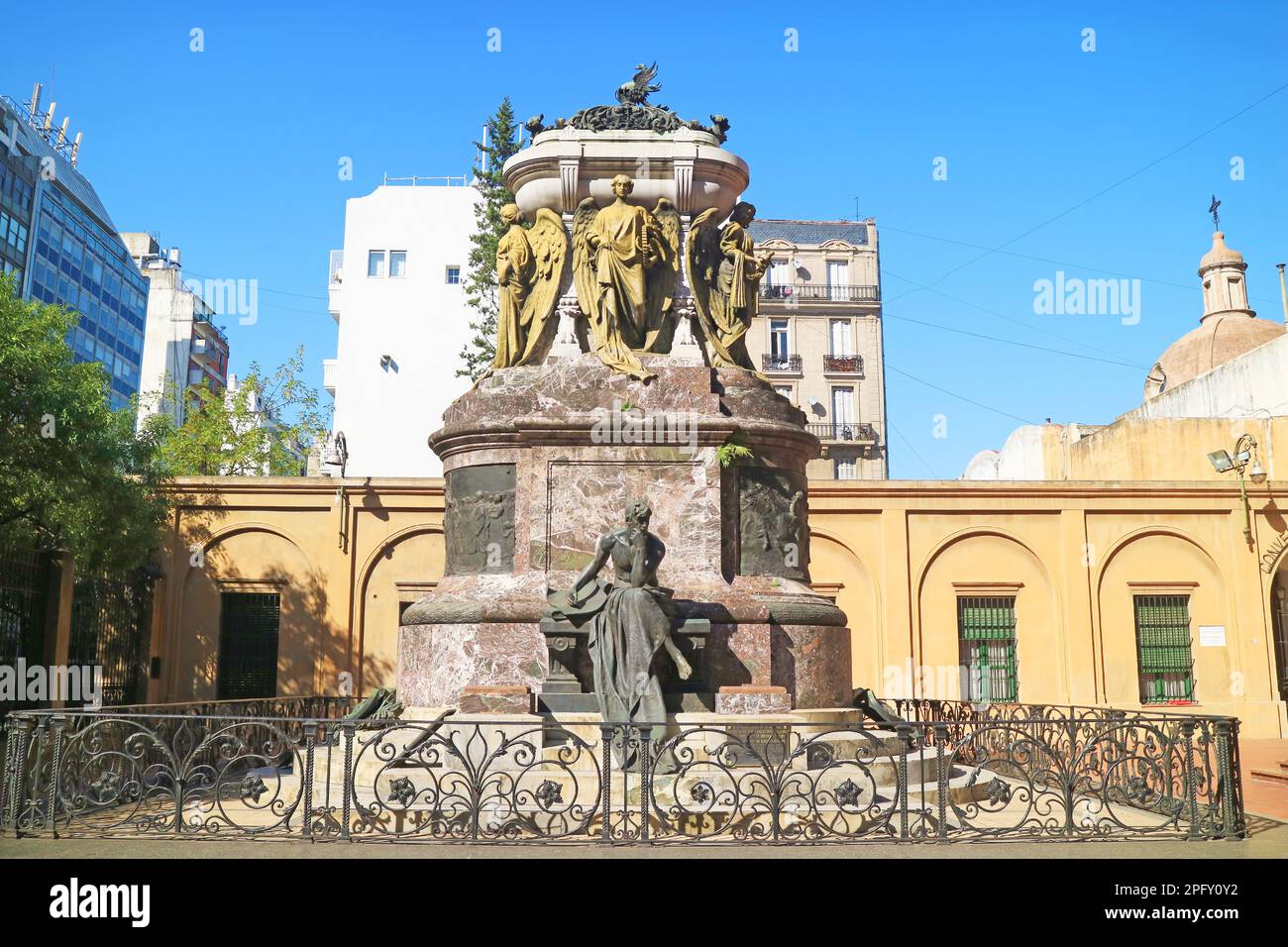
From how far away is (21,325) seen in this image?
17.3 metres

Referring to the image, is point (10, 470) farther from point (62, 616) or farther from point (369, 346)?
point (369, 346)

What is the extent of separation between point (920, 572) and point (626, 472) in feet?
45.8

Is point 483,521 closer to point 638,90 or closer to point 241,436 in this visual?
point 638,90

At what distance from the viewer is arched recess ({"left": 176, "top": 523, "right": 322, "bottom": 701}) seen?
78.2 ft

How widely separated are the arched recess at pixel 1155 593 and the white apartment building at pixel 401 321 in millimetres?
25626

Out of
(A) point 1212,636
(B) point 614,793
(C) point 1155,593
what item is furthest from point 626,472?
(A) point 1212,636

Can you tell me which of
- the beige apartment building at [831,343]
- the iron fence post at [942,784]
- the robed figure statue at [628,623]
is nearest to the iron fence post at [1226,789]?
the iron fence post at [942,784]

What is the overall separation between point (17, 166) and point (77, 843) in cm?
5243

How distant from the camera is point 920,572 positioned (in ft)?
82.4

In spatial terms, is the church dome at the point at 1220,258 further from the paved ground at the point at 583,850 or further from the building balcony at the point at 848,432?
the paved ground at the point at 583,850

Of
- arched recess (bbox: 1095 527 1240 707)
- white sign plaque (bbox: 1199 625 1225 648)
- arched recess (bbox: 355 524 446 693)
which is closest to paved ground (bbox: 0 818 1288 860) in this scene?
arched recess (bbox: 355 524 446 693)

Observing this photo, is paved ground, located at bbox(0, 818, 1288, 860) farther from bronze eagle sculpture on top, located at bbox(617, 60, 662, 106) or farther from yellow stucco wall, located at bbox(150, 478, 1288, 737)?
yellow stucco wall, located at bbox(150, 478, 1288, 737)

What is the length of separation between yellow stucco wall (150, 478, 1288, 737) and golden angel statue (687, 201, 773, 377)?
38.1 feet
